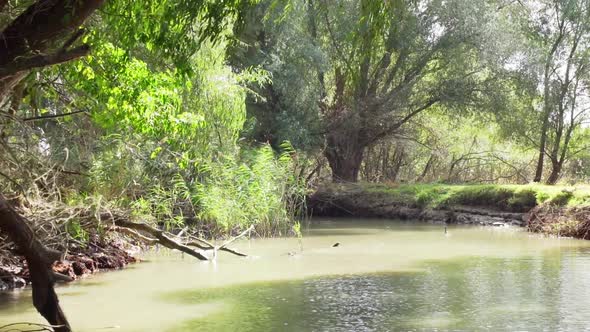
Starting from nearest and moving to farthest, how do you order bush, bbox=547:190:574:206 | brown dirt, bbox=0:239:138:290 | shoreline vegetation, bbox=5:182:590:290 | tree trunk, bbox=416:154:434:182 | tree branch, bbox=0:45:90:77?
tree branch, bbox=0:45:90:77 → shoreline vegetation, bbox=5:182:590:290 → brown dirt, bbox=0:239:138:290 → bush, bbox=547:190:574:206 → tree trunk, bbox=416:154:434:182

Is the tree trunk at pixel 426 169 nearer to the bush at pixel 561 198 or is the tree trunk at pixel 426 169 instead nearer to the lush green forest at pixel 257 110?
the lush green forest at pixel 257 110

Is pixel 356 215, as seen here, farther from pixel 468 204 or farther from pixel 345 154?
pixel 468 204

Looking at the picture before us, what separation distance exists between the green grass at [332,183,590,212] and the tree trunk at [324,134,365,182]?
69.1 inches

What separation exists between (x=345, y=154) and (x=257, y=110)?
440 cm

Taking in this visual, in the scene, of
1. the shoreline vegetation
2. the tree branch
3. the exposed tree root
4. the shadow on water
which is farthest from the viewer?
the exposed tree root

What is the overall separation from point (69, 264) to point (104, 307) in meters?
1.98

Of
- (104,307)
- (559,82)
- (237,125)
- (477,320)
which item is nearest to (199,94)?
→ (237,125)

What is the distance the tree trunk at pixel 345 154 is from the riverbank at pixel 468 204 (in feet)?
5.30

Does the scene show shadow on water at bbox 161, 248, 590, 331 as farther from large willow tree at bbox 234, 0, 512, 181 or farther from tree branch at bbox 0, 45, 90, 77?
large willow tree at bbox 234, 0, 512, 181

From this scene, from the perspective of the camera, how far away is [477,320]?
23.9 ft

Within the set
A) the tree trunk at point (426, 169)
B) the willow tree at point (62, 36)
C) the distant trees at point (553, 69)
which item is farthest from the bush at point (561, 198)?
the willow tree at point (62, 36)

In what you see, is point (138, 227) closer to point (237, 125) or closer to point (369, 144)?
point (237, 125)

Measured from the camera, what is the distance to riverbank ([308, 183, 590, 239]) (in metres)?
16.9

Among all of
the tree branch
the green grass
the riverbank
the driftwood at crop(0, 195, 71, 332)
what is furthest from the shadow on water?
the green grass
